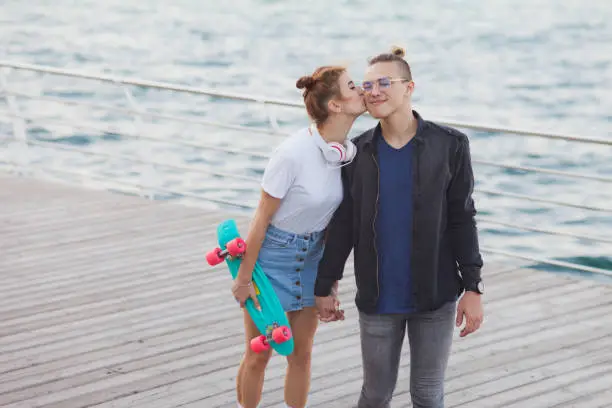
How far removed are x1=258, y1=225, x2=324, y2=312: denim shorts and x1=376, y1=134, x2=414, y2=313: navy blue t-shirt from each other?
0.32 meters

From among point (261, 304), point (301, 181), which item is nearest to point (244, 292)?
point (261, 304)

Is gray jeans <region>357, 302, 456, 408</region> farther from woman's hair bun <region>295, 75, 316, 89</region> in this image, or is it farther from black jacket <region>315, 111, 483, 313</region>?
woman's hair bun <region>295, 75, 316, 89</region>

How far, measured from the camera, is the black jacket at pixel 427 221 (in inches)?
141

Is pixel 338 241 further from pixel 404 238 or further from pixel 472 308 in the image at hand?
pixel 472 308

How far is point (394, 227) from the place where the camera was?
3.63 metres

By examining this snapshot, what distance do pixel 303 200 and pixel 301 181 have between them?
2.6 inches

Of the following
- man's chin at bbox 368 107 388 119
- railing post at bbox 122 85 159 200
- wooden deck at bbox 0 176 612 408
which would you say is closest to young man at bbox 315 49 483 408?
man's chin at bbox 368 107 388 119

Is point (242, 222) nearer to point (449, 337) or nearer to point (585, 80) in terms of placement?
point (449, 337)

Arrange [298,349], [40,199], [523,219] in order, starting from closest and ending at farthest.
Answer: [298,349] < [40,199] < [523,219]

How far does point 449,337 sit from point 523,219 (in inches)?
409

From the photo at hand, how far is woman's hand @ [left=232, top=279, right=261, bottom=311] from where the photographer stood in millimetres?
3854

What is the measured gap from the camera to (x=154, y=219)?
791 cm

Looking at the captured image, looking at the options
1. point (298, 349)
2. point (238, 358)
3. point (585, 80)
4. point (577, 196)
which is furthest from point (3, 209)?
point (585, 80)

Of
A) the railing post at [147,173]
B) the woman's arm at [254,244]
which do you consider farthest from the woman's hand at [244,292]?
the railing post at [147,173]
